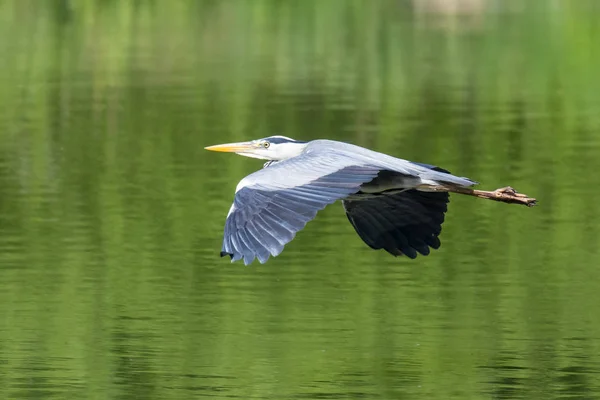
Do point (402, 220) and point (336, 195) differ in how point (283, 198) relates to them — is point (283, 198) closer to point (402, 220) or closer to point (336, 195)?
point (336, 195)

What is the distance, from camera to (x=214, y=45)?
3127cm

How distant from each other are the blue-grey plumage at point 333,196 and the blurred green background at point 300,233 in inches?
37.9

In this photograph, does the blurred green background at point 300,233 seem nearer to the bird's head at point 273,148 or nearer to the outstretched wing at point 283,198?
the bird's head at point 273,148

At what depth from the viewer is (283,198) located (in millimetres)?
8203

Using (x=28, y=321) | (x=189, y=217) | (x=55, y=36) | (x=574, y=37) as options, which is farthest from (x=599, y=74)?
(x=28, y=321)

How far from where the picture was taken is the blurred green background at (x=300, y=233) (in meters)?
10.5

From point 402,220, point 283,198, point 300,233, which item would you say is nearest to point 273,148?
point 402,220

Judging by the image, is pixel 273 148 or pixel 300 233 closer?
pixel 273 148

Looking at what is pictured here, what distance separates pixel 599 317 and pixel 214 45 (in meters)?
20.4

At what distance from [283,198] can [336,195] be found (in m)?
0.35

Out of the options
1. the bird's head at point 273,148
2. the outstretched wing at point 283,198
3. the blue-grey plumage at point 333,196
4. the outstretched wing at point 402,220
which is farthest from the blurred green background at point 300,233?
the outstretched wing at point 283,198

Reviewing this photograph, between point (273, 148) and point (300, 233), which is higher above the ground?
point (273, 148)

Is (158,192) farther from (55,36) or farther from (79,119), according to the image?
(55,36)

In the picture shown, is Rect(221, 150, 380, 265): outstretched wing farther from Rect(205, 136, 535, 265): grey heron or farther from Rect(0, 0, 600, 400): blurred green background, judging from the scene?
Rect(0, 0, 600, 400): blurred green background
